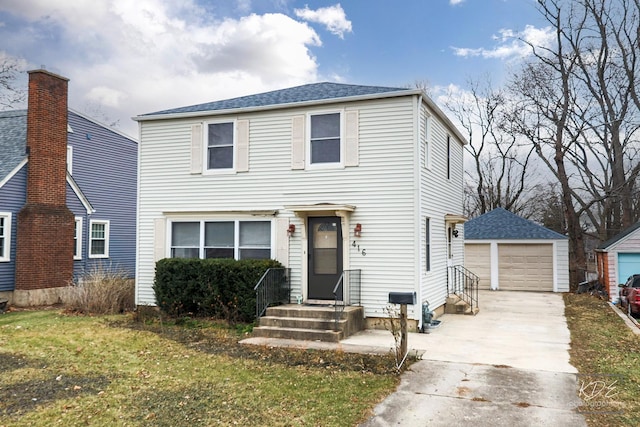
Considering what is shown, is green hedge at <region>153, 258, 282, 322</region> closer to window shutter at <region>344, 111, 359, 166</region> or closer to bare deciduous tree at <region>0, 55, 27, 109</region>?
window shutter at <region>344, 111, 359, 166</region>

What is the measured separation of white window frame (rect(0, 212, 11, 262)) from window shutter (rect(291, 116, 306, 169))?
376 inches

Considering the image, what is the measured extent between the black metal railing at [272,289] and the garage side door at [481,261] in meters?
12.3

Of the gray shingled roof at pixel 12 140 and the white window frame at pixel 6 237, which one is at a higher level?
the gray shingled roof at pixel 12 140

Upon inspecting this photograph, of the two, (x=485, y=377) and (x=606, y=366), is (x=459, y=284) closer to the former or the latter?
(x=606, y=366)

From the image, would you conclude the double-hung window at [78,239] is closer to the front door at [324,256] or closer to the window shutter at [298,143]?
the window shutter at [298,143]

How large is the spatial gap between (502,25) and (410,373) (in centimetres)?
2318

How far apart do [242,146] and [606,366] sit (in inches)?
357

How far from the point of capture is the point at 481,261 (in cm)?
2181

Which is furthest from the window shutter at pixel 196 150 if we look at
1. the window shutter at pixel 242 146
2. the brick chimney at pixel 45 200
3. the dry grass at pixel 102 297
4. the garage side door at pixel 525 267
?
the garage side door at pixel 525 267

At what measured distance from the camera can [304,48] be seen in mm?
18781

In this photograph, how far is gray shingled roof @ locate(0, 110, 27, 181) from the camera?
51.6 ft

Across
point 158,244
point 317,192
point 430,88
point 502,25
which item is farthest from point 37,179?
point 430,88

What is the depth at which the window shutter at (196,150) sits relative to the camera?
1312 centimetres

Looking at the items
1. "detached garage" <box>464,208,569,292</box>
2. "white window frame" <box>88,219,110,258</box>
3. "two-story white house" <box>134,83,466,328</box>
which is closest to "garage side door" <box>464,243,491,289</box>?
"detached garage" <box>464,208,569,292</box>
